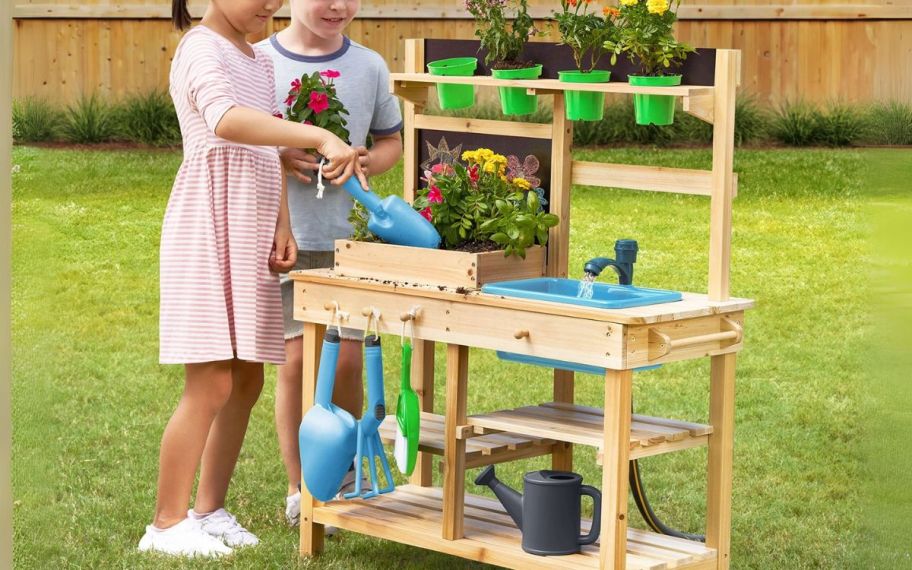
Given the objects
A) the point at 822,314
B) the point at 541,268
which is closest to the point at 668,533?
the point at 541,268

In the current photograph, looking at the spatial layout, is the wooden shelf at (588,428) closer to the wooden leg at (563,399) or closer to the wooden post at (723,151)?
the wooden leg at (563,399)

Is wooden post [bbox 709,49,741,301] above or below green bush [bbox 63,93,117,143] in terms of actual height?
below

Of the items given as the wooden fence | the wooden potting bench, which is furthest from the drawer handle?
the wooden fence

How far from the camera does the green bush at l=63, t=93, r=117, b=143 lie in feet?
31.2

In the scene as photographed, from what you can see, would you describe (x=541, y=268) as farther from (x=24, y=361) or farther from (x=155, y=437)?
(x=155, y=437)

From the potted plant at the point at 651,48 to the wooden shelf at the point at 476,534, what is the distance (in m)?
0.91

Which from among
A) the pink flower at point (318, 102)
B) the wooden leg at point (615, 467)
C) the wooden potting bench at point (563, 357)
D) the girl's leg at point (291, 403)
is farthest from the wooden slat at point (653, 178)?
the girl's leg at point (291, 403)

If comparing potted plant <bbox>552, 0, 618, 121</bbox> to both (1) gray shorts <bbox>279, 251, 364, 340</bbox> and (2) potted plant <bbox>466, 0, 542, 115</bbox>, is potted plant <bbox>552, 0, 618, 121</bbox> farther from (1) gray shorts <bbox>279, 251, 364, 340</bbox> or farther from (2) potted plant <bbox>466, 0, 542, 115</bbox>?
(1) gray shorts <bbox>279, 251, 364, 340</bbox>

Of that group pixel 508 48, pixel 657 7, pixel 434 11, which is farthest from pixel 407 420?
pixel 434 11

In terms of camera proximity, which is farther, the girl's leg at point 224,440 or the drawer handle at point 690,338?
the girl's leg at point 224,440

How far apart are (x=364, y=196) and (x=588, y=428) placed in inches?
28.8

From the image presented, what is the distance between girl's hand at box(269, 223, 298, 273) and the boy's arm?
0.25 meters

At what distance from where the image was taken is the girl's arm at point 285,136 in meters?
2.84

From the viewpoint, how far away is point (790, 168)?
9117 millimetres
